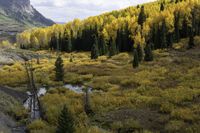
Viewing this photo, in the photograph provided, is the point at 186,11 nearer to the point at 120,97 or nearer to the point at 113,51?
the point at 113,51

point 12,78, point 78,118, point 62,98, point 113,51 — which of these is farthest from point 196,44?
point 78,118

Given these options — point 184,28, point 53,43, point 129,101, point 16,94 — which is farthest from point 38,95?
point 53,43

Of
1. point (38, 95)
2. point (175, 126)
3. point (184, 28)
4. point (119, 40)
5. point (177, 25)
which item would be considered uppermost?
point (177, 25)

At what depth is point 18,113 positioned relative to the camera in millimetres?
29953

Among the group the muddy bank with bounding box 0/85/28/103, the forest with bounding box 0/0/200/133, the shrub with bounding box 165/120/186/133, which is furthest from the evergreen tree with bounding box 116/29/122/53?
the shrub with bounding box 165/120/186/133

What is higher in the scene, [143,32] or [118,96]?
[143,32]

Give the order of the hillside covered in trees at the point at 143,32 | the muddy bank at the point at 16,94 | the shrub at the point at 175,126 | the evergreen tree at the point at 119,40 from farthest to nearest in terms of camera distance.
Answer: the evergreen tree at the point at 119,40 → the hillside covered in trees at the point at 143,32 → the muddy bank at the point at 16,94 → the shrub at the point at 175,126

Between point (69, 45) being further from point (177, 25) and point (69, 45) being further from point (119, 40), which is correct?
point (177, 25)

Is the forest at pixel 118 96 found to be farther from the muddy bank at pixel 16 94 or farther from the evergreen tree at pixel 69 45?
the evergreen tree at pixel 69 45

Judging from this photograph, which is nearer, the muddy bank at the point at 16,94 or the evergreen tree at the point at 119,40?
the muddy bank at the point at 16,94

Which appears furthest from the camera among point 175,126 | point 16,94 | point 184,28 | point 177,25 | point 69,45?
point 69,45

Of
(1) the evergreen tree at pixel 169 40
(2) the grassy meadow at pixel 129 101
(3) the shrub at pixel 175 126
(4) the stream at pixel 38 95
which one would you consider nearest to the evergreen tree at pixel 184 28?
(1) the evergreen tree at pixel 169 40

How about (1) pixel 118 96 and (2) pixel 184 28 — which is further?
(2) pixel 184 28

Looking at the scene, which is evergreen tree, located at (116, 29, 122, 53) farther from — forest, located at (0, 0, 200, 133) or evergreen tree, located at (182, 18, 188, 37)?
evergreen tree, located at (182, 18, 188, 37)
